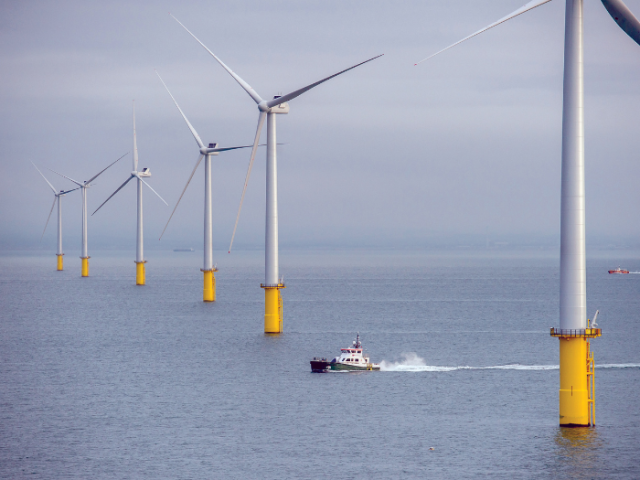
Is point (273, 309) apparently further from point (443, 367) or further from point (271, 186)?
point (443, 367)

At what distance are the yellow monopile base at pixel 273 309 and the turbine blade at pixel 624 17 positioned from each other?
6449 cm

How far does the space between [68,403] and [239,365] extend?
81.9ft

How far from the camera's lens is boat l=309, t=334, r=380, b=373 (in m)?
92.1

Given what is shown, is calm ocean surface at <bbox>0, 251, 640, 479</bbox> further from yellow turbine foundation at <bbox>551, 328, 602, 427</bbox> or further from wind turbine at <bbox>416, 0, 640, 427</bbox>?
wind turbine at <bbox>416, 0, 640, 427</bbox>

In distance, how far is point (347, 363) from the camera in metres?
93.8

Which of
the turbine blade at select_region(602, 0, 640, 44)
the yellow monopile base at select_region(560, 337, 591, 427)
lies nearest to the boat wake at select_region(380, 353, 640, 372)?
the yellow monopile base at select_region(560, 337, 591, 427)

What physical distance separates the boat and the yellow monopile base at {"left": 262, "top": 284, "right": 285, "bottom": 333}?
15.9 metres

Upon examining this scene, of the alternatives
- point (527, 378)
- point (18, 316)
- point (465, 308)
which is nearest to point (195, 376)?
point (527, 378)

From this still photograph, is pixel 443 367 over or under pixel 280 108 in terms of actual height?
under

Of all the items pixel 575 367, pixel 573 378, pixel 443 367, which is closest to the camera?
pixel 575 367

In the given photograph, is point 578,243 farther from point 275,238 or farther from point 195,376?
point 275,238

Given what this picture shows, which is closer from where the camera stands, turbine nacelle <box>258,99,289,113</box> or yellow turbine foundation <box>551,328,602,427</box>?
yellow turbine foundation <box>551,328,602,427</box>

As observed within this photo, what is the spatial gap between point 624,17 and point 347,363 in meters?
54.9

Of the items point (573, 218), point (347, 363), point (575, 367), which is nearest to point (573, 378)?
point (575, 367)
